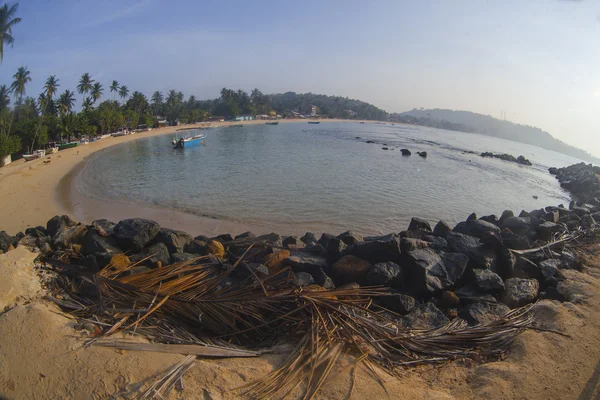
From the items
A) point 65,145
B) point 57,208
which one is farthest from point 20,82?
point 57,208

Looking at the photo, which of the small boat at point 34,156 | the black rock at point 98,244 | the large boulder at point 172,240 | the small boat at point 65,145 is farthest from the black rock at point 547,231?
the small boat at point 65,145

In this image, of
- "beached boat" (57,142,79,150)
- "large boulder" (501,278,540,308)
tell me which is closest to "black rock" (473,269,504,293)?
"large boulder" (501,278,540,308)

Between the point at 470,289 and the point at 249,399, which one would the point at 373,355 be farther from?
the point at 470,289

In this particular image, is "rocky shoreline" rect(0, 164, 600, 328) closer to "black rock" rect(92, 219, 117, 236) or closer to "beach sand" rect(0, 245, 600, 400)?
"black rock" rect(92, 219, 117, 236)

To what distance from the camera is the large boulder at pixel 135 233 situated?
6.30 meters

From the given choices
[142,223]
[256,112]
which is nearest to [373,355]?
[142,223]

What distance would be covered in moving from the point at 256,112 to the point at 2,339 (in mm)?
113585

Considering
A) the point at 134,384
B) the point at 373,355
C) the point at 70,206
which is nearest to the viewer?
the point at 134,384

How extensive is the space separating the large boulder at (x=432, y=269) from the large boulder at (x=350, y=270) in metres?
0.78

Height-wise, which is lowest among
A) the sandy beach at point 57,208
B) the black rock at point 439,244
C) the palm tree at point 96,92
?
the sandy beach at point 57,208

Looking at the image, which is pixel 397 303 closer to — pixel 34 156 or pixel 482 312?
pixel 482 312

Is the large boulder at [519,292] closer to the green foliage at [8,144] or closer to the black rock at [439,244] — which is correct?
the black rock at [439,244]

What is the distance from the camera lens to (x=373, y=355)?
365 cm

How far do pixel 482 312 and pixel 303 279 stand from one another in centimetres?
289
